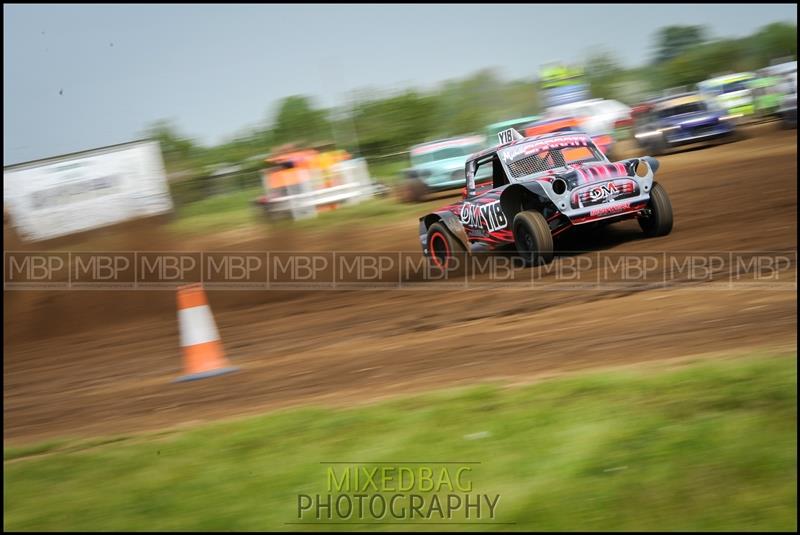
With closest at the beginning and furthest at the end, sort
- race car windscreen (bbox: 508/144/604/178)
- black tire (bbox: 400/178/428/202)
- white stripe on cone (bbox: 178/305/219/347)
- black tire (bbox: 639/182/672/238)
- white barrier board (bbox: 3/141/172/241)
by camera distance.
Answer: white stripe on cone (bbox: 178/305/219/347), black tire (bbox: 639/182/672/238), race car windscreen (bbox: 508/144/604/178), black tire (bbox: 400/178/428/202), white barrier board (bbox: 3/141/172/241)

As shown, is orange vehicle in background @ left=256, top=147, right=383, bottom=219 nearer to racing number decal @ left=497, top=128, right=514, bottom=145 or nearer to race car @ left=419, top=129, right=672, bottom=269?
race car @ left=419, top=129, right=672, bottom=269

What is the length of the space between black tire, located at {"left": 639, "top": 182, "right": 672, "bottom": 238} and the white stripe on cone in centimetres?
528

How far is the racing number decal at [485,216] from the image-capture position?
9.34m

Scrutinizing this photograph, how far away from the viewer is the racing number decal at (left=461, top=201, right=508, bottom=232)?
934cm

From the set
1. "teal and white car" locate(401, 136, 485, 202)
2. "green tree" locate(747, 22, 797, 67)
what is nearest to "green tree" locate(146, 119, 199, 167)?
"teal and white car" locate(401, 136, 485, 202)

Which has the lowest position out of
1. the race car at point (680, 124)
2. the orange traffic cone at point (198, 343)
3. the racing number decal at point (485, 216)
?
the orange traffic cone at point (198, 343)

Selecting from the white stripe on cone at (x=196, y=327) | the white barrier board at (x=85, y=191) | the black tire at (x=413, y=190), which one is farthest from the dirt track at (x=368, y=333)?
the white barrier board at (x=85, y=191)

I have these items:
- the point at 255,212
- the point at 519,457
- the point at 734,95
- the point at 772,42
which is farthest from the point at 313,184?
the point at 772,42

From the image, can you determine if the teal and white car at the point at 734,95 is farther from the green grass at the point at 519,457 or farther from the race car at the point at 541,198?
the green grass at the point at 519,457

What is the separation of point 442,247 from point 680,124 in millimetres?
10044

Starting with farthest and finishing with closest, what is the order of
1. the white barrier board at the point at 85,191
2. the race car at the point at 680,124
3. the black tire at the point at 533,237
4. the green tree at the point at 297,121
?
the green tree at the point at 297,121 → the race car at the point at 680,124 → the white barrier board at the point at 85,191 → the black tire at the point at 533,237

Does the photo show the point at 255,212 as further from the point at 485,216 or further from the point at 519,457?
the point at 519,457

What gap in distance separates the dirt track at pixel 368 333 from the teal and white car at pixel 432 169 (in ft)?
2.75

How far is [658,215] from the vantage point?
9.33 m
